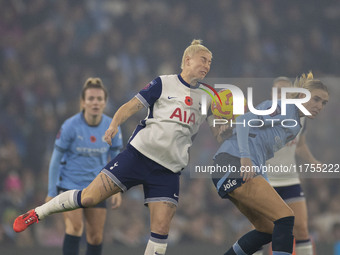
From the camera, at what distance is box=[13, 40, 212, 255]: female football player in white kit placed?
490 centimetres

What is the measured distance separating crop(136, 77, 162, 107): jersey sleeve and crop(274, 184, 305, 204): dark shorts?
1.96 meters

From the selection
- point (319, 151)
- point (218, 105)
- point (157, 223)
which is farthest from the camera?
point (319, 151)

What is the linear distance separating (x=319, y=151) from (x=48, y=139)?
474 cm

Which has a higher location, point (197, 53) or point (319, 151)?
point (319, 151)

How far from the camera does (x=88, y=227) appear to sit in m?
6.09

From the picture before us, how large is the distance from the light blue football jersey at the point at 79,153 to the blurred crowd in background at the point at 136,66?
9.98 ft

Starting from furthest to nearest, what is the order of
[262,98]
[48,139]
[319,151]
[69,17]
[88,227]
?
[69,17] → [319,151] → [48,139] → [262,98] → [88,227]

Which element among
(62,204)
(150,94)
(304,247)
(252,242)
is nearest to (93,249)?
(62,204)

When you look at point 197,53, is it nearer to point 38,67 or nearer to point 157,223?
point 157,223

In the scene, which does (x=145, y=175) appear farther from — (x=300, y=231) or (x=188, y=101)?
(x=300, y=231)

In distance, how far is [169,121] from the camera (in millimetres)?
4910

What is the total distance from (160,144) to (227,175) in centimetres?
59

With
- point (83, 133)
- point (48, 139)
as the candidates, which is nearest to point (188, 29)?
point (48, 139)

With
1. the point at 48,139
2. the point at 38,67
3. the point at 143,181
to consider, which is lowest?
the point at 143,181
